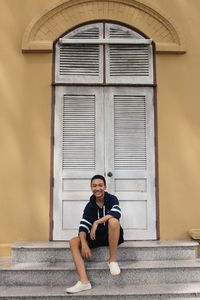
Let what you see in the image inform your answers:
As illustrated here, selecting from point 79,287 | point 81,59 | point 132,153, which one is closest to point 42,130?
point 81,59

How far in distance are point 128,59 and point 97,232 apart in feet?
8.58

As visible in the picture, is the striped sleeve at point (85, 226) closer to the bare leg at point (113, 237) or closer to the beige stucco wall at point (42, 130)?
the bare leg at point (113, 237)

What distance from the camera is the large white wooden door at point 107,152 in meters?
5.35

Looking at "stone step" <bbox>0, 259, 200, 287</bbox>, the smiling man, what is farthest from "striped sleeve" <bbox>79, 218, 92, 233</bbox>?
"stone step" <bbox>0, 259, 200, 287</bbox>

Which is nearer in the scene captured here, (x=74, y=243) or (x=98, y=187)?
(x=74, y=243)

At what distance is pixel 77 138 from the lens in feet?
18.1

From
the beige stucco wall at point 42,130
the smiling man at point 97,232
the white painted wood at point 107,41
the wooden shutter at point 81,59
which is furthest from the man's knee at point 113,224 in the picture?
the white painted wood at point 107,41

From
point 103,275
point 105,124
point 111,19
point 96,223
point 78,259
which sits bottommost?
point 103,275

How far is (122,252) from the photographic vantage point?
15.1ft

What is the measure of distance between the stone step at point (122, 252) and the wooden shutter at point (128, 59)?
7.52 ft

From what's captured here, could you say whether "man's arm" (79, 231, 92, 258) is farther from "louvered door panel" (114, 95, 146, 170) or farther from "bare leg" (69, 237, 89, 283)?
"louvered door panel" (114, 95, 146, 170)

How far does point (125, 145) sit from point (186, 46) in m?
1.65

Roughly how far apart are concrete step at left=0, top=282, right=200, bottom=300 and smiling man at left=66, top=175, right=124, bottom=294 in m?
0.12

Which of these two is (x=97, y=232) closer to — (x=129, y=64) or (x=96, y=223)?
(x=96, y=223)
